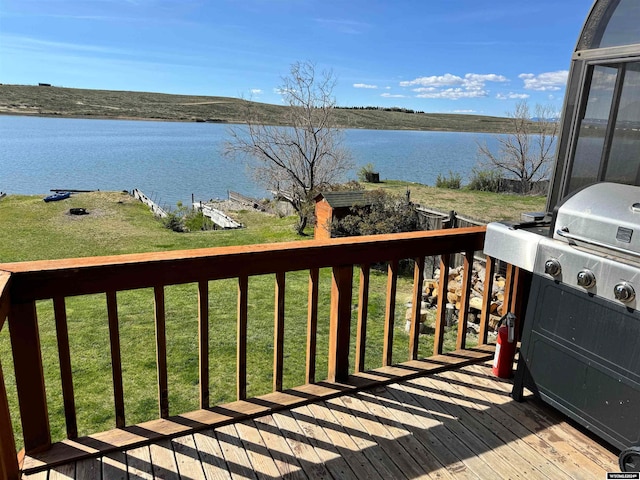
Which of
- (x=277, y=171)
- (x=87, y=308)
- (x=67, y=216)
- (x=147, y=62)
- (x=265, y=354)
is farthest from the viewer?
(x=147, y=62)

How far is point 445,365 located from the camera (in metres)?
2.44

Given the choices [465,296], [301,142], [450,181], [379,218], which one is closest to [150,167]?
[301,142]

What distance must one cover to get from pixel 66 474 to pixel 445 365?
1885 millimetres

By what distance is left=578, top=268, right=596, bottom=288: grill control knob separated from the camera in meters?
1.61

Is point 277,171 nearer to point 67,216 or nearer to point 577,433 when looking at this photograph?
point 67,216

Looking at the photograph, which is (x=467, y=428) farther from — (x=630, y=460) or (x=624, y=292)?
(x=624, y=292)

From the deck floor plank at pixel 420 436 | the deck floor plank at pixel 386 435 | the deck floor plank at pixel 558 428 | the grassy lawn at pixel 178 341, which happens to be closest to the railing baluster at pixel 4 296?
the deck floor plank at pixel 386 435

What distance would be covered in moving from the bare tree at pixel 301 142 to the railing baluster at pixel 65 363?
1286 centimetres

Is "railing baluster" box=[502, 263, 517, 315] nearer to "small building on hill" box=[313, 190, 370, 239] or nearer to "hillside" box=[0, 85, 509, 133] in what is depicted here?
"small building on hill" box=[313, 190, 370, 239]

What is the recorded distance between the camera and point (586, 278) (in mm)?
1632

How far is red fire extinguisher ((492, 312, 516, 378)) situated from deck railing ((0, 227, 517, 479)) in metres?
0.33

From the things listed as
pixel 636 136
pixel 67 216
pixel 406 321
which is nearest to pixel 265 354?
pixel 406 321

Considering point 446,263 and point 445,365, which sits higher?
point 446,263

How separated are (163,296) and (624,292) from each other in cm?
174
